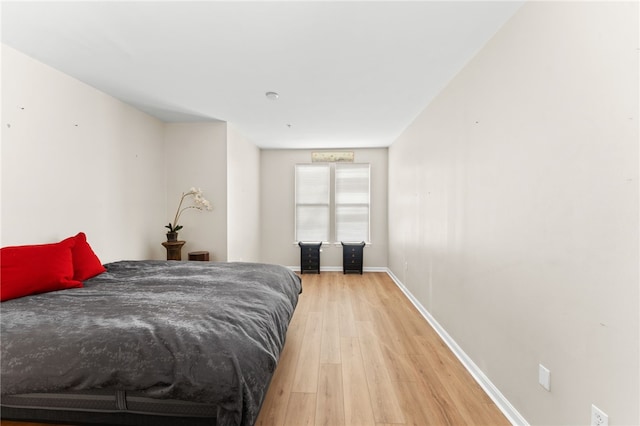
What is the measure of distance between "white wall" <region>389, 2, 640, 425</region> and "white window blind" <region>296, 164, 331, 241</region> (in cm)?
346

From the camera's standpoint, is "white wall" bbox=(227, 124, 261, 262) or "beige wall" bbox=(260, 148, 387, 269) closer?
"white wall" bbox=(227, 124, 261, 262)

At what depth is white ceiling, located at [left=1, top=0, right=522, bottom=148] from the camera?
170 cm

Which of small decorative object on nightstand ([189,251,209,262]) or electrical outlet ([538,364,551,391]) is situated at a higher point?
small decorative object on nightstand ([189,251,209,262])

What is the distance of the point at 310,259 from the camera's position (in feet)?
18.1

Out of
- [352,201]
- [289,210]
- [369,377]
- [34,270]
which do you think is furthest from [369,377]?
[289,210]

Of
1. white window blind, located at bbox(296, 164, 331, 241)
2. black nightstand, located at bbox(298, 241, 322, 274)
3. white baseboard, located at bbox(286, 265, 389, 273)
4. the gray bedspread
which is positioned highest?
white window blind, located at bbox(296, 164, 331, 241)

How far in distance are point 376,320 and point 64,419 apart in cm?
266

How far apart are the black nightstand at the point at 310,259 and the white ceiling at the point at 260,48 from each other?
2.92 meters

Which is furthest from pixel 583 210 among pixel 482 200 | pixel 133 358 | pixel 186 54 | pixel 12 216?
pixel 12 216

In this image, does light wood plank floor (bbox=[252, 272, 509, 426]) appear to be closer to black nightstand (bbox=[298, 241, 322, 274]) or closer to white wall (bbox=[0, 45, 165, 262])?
black nightstand (bbox=[298, 241, 322, 274])

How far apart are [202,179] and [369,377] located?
335cm

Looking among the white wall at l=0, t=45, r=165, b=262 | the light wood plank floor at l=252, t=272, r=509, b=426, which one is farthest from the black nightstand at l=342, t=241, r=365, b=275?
the white wall at l=0, t=45, r=165, b=262

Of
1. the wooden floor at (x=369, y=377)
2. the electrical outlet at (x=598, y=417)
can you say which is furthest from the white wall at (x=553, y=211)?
the wooden floor at (x=369, y=377)

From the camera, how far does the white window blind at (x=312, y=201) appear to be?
5.75m
